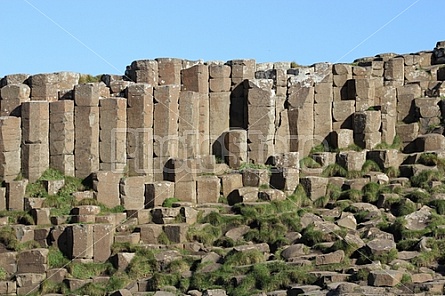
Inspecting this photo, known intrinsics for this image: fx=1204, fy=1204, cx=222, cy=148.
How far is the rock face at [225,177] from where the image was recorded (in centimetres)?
2834

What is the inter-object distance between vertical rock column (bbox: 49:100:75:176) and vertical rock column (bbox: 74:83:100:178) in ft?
0.65

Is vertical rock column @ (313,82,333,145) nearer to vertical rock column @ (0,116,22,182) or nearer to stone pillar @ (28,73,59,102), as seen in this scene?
stone pillar @ (28,73,59,102)

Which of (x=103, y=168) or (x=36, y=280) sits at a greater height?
(x=103, y=168)

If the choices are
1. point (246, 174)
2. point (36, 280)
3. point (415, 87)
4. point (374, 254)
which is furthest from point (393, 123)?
point (36, 280)

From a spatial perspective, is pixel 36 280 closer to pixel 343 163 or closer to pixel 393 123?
pixel 343 163

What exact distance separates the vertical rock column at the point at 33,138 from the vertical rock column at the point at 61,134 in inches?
10.9

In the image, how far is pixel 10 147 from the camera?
1296 inches

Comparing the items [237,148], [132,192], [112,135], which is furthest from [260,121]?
[132,192]

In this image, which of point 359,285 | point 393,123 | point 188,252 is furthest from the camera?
point 393,123

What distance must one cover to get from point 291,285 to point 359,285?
1.78m

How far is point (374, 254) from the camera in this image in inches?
1094

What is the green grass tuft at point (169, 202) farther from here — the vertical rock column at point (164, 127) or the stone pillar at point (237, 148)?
the stone pillar at point (237, 148)

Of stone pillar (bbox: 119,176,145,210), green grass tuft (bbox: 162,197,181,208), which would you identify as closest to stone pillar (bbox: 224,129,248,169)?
green grass tuft (bbox: 162,197,181,208)

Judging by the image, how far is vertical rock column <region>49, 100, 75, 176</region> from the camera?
33031 mm
